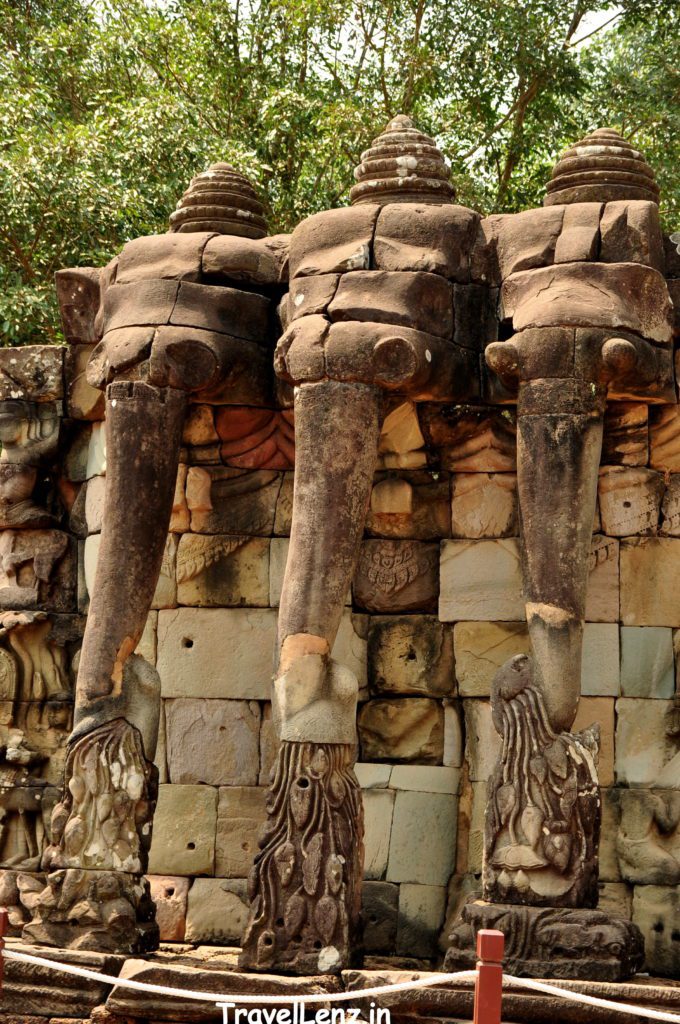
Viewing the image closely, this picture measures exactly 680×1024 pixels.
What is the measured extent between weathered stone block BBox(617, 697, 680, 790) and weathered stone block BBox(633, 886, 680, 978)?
1.78 feet

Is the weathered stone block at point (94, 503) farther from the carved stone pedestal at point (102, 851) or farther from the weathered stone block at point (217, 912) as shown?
the weathered stone block at point (217, 912)

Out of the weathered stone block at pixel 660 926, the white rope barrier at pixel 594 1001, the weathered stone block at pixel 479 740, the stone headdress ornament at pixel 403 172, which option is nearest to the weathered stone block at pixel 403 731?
the weathered stone block at pixel 479 740

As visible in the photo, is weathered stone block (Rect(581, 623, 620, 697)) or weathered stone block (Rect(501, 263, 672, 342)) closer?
weathered stone block (Rect(501, 263, 672, 342))

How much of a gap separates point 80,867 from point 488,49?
30.2 feet

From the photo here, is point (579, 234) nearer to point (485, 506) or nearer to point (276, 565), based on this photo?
point (485, 506)

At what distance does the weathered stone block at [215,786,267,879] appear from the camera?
9164 mm

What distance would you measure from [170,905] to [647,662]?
2.86m

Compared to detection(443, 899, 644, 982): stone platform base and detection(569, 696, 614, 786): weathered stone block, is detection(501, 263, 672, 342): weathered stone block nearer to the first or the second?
detection(569, 696, 614, 786): weathered stone block

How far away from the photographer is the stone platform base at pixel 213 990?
24.0ft

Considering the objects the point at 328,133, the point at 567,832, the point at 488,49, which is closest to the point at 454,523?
the point at 567,832

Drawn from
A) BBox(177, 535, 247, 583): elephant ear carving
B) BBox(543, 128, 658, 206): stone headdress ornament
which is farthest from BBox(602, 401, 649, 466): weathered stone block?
BBox(177, 535, 247, 583): elephant ear carving

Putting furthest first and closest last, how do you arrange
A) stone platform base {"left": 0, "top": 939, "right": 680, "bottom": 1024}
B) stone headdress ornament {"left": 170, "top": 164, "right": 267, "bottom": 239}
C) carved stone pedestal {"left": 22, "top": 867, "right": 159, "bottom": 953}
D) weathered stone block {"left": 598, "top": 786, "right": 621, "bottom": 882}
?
1. stone headdress ornament {"left": 170, "top": 164, "right": 267, "bottom": 239}
2. weathered stone block {"left": 598, "top": 786, "right": 621, "bottom": 882}
3. carved stone pedestal {"left": 22, "top": 867, "right": 159, "bottom": 953}
4. stone platform base {"left": 0, "top": 939, "right": 680, "bottom": 1024}

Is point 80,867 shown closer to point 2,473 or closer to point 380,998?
point 380,998

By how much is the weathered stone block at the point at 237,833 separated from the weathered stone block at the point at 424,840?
0.75 m
